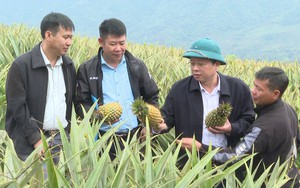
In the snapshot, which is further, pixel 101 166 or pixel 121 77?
pixel 121 77

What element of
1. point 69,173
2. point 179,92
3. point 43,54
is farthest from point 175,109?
point 69,173

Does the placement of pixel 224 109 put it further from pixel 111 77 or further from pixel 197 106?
pixel 111 77

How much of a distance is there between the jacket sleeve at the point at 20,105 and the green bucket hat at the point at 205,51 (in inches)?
38.7

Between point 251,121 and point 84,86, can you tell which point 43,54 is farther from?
point 251,121

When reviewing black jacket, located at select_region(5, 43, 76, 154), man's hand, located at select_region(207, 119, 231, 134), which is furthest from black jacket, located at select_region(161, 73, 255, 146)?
black jacket, located at select_region(5, 43, 76, 154)

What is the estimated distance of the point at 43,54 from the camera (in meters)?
3.08

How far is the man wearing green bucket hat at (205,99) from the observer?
300 cm

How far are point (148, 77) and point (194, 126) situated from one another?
1.74 feet

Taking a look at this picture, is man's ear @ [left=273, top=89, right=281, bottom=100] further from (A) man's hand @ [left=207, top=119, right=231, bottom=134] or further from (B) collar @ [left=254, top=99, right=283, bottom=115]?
(A) man's hand @ [left=207, top=119, right=231, bottom=134]

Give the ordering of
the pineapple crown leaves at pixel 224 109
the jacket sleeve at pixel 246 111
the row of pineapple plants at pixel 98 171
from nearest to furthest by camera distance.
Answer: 1. the row of pineapple plants at pixel 98 171
2. the pineapple crown leaves at pixel 224 109
3. the jacket sleeve at pixel 246 111

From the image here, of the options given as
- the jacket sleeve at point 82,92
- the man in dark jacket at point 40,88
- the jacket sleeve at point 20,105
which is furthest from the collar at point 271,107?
the jacket sleeve at point 20,105

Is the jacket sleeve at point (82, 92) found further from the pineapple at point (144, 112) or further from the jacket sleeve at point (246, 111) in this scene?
the jacket sleeve at point (246, 111)

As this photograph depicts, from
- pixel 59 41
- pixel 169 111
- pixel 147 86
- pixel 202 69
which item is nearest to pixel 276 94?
pixel 202 69

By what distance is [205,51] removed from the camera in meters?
3.02
